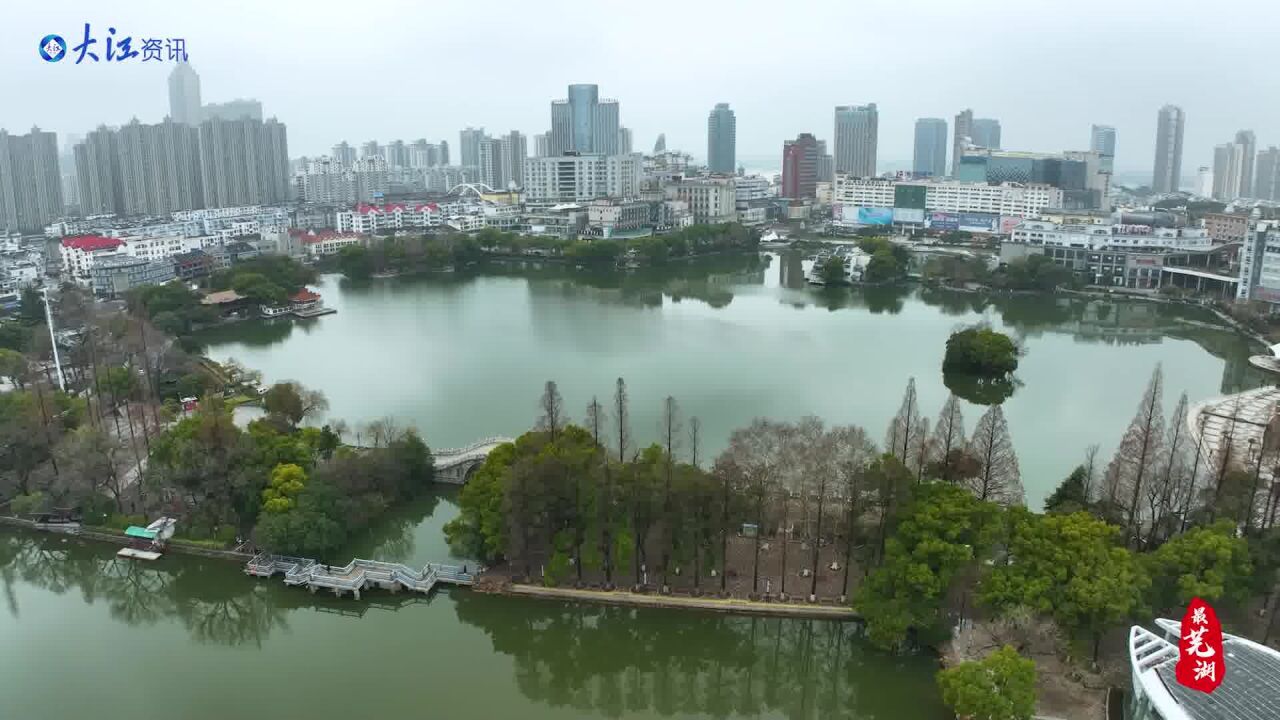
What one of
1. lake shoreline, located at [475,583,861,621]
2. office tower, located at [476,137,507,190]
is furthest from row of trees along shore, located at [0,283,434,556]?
office tower, located at [476,137,507,190]

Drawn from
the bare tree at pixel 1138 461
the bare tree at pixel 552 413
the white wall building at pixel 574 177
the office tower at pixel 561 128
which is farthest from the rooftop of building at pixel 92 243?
the office tower at pixel 561 128

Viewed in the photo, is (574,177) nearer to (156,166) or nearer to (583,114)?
(156,166)

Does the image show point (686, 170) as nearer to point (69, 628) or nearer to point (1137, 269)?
point (1137, 269)

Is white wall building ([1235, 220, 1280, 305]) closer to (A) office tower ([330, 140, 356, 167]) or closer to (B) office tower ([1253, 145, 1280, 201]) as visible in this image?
(B) office tower ([1253, 145, 1280, 201])

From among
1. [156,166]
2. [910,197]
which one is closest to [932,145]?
[910,197]

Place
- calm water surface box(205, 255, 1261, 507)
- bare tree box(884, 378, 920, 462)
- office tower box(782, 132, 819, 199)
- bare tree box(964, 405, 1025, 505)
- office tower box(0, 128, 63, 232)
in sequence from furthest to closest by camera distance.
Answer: office tower box(782, 132, 819, 199) → office tower box(0, 128, 63, 232) → calm water surface box(205, 255, 1261, 507) → bare tree box(884, 378, 920, 462) → bare tree box(964, 405, 1025, 505)

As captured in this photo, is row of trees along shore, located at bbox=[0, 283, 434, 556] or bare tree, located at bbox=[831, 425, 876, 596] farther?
row of trees along shore, located at bbox=[0, 283, 434, 556]

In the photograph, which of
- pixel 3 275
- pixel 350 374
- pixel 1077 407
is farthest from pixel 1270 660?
pixel 3 275

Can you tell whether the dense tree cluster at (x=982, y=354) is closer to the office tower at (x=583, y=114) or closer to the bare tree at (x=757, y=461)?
the bare tree at (x=757, y=461)
